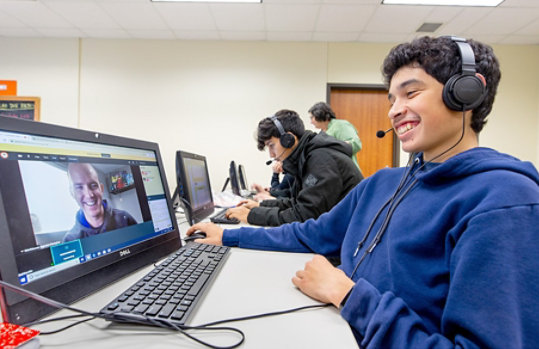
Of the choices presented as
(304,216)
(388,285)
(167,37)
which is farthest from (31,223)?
(167,37)

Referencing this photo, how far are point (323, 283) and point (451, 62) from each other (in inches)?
21.8

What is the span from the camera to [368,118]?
398 centimetres

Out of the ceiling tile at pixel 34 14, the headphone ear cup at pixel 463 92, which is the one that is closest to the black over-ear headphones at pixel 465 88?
the headphone ear cup at pixel 463 92

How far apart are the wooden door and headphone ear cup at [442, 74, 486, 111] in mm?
3441

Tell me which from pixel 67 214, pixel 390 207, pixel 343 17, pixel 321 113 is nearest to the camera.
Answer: pixel 67 214

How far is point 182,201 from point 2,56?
445cm

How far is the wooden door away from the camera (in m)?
3.96

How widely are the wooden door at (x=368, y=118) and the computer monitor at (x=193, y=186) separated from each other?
280 centimetres

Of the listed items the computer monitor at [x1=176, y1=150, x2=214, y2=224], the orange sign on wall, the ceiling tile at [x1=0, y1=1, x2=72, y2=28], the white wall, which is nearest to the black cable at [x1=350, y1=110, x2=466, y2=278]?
the computer monitor at [x1=176, y1=150, x2=214, y2=224]

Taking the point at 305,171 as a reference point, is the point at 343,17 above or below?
above

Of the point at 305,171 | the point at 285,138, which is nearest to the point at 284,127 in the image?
the point at 285,138

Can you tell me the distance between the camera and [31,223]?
18.9 inches

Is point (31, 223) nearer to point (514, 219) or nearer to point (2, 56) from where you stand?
point (514, 219)

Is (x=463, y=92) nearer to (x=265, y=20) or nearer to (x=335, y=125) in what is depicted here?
(x=335, y=125)
